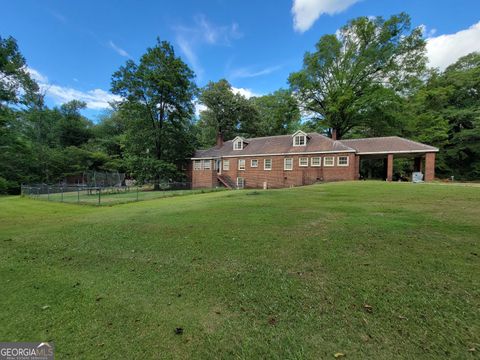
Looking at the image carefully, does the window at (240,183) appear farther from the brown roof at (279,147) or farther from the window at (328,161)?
the window at (328,161)

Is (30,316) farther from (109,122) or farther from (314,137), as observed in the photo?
(109,122)

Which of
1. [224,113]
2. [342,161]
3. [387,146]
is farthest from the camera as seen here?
[224,113]

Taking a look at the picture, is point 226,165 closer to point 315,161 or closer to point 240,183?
point 240,183

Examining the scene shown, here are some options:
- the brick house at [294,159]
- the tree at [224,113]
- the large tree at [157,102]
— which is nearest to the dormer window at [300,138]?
the brick house at [294,159]

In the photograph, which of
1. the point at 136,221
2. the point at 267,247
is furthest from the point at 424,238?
the point at 136,221

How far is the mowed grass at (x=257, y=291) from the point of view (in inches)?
93.0

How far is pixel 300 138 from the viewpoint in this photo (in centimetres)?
2597

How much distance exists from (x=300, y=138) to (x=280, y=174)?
4589 millimetres

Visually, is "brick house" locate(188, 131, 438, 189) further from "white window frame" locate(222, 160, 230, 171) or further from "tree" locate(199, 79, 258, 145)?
"tree" locate(199, 79, 258, 145)

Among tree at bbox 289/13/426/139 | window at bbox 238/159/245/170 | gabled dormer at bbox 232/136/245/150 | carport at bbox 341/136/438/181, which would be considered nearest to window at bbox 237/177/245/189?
window at bbox 238/159/245/170

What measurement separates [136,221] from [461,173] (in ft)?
135

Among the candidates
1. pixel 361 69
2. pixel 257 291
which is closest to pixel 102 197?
pixel 257 291

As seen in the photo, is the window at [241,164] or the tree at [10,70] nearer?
the tree at [10,70]

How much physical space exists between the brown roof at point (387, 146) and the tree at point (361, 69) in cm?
687
